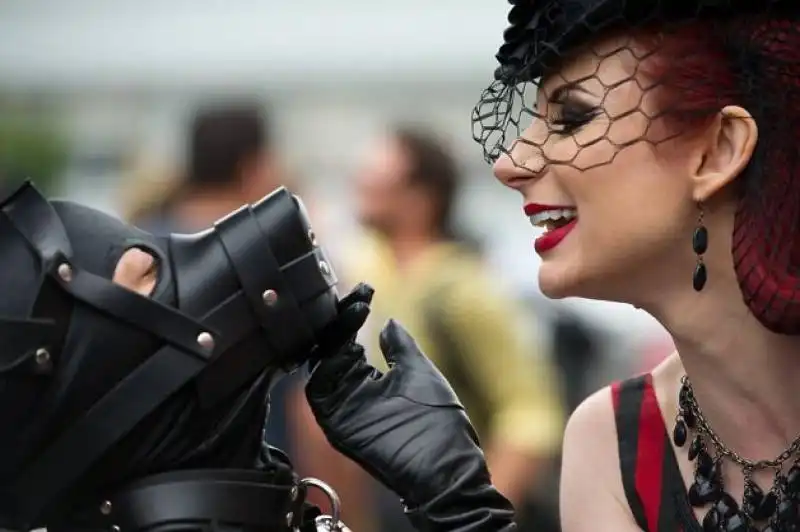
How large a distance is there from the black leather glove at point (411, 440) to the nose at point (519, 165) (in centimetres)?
35

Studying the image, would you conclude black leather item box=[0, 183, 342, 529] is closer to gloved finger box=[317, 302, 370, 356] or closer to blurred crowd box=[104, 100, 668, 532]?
gloved finger box=[317, 302, 370, 356]

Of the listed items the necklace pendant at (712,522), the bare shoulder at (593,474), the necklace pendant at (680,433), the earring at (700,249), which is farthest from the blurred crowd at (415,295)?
the earring at (700,249)

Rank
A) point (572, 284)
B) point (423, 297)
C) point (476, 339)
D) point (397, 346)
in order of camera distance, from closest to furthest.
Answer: point (397, 346) < point (572, 284) < point (476, 339) < point (423, 297)

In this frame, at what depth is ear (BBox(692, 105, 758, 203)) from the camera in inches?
74.0

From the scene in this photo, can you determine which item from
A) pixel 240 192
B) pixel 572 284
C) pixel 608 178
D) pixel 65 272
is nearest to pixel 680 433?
pixel 572 284

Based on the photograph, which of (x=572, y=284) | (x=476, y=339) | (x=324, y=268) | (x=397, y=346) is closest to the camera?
(x=324, y=268)

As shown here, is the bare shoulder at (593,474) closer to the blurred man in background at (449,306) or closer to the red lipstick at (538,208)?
the red lipstick at (538,208)

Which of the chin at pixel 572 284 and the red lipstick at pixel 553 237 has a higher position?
the red lipstick at pixel 553 237

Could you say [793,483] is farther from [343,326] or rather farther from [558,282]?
[343,326]

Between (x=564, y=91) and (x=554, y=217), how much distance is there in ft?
0.56

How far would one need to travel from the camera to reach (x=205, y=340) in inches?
64.5

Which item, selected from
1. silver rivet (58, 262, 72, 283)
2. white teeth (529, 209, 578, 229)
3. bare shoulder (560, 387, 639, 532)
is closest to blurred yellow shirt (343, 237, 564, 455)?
bare shoulder (560, 387, 639, 532)

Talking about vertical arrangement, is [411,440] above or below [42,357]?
below

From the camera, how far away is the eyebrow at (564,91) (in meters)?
1.93
